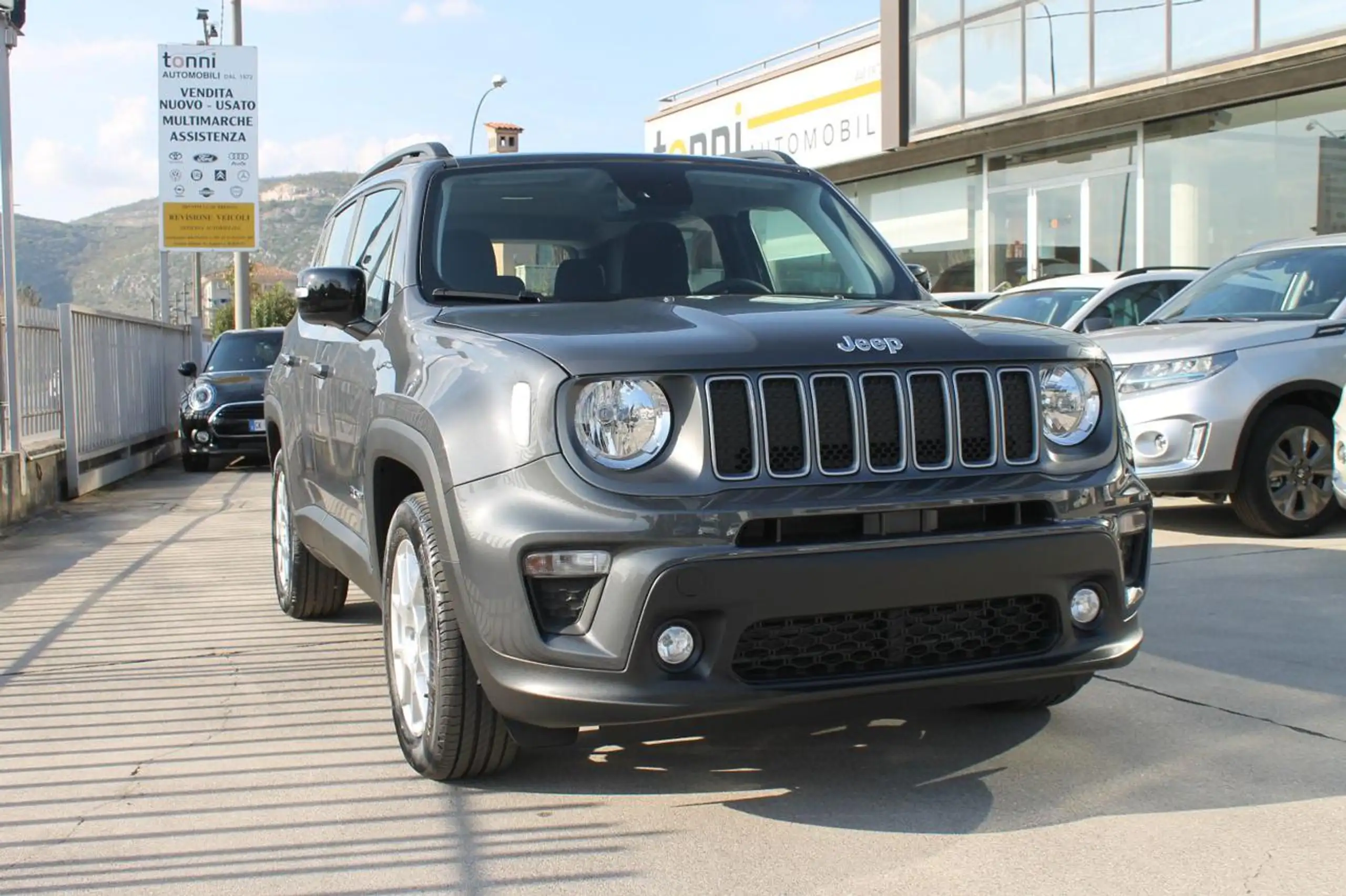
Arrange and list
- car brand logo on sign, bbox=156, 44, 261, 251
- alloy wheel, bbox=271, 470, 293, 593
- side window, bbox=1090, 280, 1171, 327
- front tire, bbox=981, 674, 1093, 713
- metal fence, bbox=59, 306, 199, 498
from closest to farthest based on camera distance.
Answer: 1. front tire, bbox=981, 674, 1093, 713
2. alloy wheel, bbox=271, 470, 293, 593
3. side window, bbox=1090, 280, 1171, 327
4. metal fence, bbox=59, 306, 199, 498
5. car brand logo on sign, bbox=156, 44, 261, 251

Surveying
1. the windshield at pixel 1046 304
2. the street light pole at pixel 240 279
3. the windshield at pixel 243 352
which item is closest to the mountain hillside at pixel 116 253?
the street light pole at pixel 240 279

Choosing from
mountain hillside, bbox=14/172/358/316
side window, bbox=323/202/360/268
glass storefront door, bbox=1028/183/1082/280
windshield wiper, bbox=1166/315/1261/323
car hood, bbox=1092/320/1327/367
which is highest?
mountain hillside, bbox=14/172/358/316

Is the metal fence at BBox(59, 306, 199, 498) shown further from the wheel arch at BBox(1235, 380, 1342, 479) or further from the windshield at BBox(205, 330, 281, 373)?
the wheel arch at BBox(1235, 380, 1342, 479)

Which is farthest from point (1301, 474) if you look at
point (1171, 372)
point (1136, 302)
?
point (1136, 302)

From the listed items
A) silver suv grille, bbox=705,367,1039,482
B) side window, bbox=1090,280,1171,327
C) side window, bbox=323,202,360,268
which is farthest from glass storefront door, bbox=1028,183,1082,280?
silver suv grille, bbox=705,367,1039,482

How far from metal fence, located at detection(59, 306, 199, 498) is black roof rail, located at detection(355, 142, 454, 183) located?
7654 millimetres

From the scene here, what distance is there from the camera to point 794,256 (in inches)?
205

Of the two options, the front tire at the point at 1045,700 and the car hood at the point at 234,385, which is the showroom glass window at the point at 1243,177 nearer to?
the car hood at the point at 234,385

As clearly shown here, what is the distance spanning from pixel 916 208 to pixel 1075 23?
5.05 metres

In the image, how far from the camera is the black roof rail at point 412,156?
5086 mm

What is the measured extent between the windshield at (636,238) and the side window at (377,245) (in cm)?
27

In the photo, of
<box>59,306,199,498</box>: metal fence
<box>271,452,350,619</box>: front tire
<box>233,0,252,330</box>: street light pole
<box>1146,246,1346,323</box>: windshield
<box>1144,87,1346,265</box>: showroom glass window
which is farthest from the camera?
<box>233,0,252,330</box>: street light pole

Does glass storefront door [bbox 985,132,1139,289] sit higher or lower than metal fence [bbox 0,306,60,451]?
higher

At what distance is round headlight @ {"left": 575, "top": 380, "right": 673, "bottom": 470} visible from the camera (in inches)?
138
